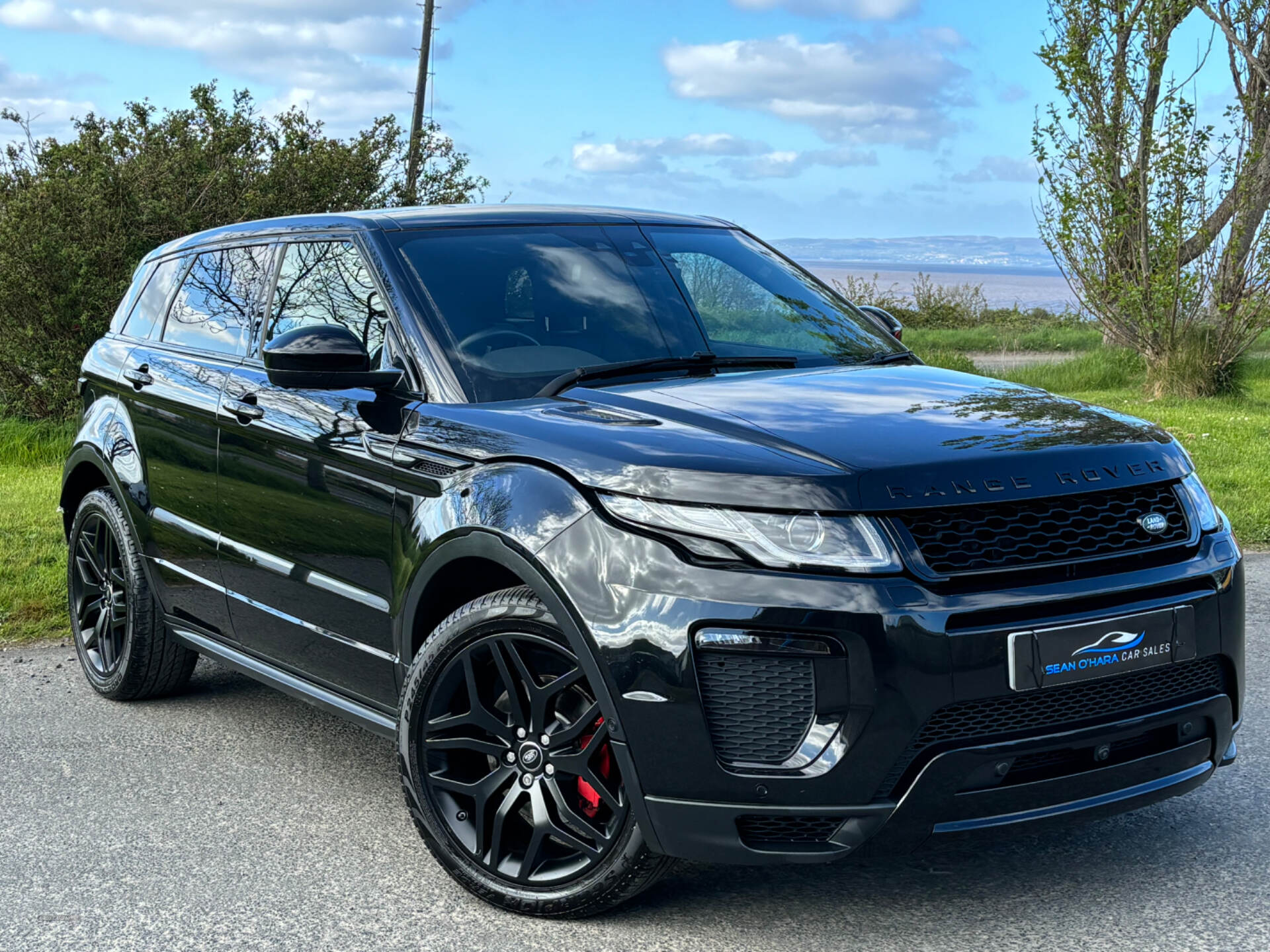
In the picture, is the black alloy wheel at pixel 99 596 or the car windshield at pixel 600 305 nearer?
the car windshield at pixel 600 305

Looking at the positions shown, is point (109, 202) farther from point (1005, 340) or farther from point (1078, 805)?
point (1005, 340)

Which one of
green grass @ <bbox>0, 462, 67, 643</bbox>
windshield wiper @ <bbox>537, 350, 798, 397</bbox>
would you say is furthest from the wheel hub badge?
green grass @ <bbox>0, 462, 67, 643</bbox>

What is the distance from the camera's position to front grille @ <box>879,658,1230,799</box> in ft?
9.86

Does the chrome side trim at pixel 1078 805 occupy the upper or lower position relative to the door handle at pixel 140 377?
lower

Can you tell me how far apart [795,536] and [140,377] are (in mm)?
3253

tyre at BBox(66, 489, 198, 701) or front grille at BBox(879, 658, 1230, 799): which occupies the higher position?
front grille at BBox(879, 658, 1230, 799)

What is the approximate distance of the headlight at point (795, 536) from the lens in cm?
299

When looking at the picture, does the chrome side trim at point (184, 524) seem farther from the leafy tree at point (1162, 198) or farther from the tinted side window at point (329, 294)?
the leafy tree at point (1162, 198)

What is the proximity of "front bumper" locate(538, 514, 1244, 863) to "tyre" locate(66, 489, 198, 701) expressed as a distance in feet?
8.88

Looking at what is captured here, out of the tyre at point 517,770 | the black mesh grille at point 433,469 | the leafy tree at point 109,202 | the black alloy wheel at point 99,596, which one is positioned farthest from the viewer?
the leafy tree at point 109,202

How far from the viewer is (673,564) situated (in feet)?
10.1

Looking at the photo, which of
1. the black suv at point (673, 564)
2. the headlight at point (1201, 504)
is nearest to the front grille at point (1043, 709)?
the black suv at point (673, 564)

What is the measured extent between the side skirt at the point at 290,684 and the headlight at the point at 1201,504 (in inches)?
85.2

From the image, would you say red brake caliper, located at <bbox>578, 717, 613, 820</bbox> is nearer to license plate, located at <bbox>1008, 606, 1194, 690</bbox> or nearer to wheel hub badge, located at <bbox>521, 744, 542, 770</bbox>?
wheel hub badge, located at <bbox>521, 744, 542, 770</bbox>
